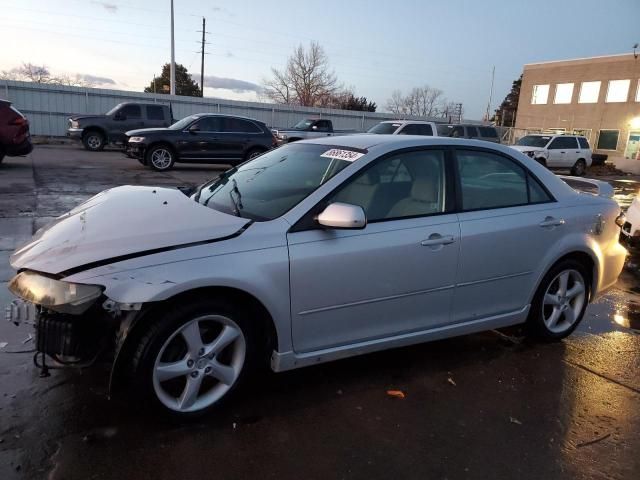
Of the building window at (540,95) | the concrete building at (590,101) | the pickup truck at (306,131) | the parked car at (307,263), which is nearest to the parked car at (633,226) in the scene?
the parked car at (307,263)

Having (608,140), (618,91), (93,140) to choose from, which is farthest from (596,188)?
(618,91)

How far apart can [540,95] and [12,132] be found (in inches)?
1670

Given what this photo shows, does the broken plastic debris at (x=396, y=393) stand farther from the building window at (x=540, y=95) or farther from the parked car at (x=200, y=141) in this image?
the building window at (x=540, y=95)

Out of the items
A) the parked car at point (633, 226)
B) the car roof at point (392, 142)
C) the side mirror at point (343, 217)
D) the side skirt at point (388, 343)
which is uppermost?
the car roof at point (392, 142)

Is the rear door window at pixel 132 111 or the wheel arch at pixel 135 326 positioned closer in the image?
the wheel arch at pixel 135 326

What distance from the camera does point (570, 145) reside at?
71.7 ft

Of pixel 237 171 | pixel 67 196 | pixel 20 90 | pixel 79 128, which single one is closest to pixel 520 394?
pixel 237 171

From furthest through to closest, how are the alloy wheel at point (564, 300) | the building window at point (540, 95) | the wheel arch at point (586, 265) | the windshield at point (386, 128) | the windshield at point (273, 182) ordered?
the building window at point (540, 95) → the windshield at point (386, 128) → the alloy wheel at point (564, 300) → the wheel arch at point (586, 265) → the windshield at point (273, 182)

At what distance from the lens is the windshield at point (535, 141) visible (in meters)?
21.6

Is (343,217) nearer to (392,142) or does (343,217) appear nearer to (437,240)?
(437,240)

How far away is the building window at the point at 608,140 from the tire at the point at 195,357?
43.0 m

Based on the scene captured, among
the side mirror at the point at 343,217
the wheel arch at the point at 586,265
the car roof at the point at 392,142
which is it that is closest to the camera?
the side mirror at the point at 343,217

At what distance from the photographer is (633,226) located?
7145 mm

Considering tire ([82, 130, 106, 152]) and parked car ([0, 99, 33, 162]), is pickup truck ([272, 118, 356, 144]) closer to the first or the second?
tire ([82, 130, 106, 152])
